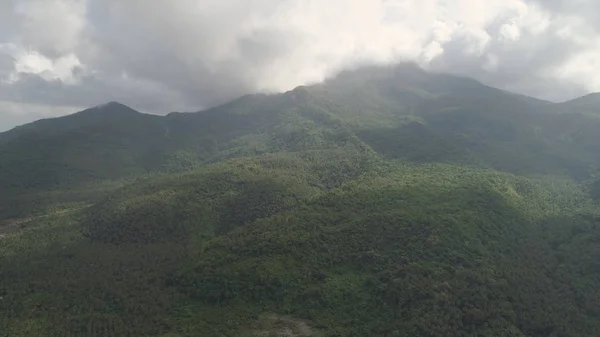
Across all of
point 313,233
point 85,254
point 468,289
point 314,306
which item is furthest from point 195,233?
point 468,289

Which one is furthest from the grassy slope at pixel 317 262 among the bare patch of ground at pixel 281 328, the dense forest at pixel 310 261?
the bare patch of ground at pixel 281 328

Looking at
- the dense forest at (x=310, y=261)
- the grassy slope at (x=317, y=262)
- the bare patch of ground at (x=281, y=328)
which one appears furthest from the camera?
the grassy slope at (x=317, y=262)

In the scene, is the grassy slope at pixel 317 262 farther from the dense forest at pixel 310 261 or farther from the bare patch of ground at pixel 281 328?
the bare patch of ground at pixel 281 328

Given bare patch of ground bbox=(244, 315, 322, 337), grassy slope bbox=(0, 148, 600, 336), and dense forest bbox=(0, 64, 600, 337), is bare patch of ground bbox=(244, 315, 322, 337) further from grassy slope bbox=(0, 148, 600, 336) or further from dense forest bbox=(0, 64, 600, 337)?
grassy slope bbox=(0, 148, 600, 336)

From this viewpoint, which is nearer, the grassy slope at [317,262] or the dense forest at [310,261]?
the dense forest at [310,261]

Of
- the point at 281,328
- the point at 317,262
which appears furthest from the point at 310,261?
the point at 281,328

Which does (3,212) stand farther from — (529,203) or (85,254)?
(529,203)

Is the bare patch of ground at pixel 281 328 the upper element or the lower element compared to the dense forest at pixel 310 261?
lower

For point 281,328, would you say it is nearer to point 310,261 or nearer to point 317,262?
point 310,261

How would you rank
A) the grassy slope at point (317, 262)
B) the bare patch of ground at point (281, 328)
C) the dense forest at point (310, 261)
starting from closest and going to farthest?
the bare patch of ground at point (281, 328) → the dense forest at point (310, 261) → the grassy slope at point (317, 262)

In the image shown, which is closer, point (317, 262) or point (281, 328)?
point (281, 328)

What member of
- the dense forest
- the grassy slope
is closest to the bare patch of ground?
the dense forest
